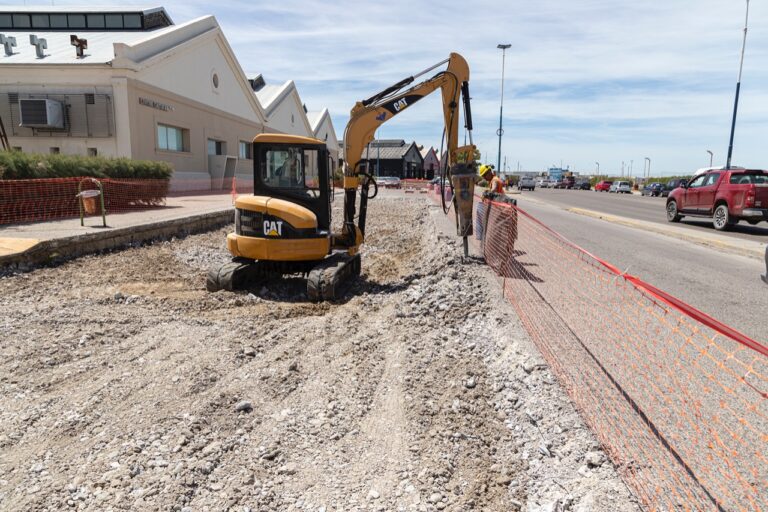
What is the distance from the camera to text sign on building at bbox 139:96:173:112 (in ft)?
75.3

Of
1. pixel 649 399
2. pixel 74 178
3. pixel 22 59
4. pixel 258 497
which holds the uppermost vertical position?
pixel 22 59

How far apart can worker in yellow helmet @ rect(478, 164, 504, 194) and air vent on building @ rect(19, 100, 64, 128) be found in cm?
1992

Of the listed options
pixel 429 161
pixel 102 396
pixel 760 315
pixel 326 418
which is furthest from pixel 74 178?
pixel 429 161

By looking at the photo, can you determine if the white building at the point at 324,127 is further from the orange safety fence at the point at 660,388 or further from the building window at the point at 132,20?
the orange safety fence at the point at 660,388

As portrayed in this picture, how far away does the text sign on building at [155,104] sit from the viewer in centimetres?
2294

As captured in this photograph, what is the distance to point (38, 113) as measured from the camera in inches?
826

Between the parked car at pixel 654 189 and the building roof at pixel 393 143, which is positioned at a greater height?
the building roof at pixel 393 143

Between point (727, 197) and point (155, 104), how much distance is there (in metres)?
24.1

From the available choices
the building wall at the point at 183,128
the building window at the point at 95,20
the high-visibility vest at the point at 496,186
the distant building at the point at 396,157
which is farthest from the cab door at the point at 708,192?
the distant building at the point at 396,157

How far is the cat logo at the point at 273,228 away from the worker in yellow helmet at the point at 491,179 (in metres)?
4.23

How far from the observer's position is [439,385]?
15.0ft

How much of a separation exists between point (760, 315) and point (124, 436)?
7.34m

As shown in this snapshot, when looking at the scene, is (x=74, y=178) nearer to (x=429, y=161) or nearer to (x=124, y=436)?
(x=124, y=436)

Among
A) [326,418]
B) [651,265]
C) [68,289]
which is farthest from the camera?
[651,265]
